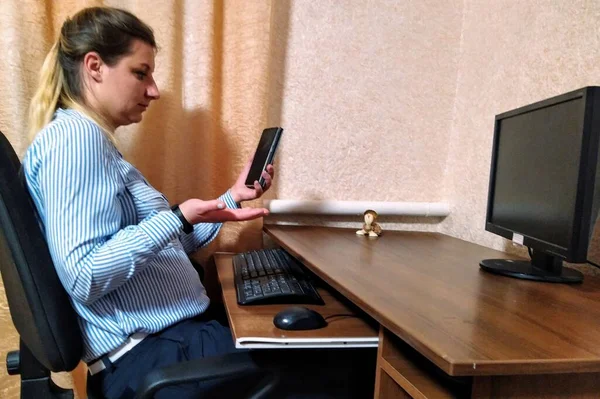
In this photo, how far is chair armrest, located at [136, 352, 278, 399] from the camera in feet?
2.21

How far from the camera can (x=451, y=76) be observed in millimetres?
1651

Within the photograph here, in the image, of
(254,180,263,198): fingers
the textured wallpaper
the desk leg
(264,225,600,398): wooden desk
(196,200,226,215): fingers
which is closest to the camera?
(264,225,600,398): wooden desk

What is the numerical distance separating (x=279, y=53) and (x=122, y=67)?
0.63 meters

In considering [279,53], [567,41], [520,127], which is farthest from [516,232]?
[279,53]

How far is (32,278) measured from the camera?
0.72 metres

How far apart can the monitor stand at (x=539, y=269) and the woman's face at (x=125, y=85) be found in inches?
35.2

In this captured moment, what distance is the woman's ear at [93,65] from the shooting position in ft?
3.25

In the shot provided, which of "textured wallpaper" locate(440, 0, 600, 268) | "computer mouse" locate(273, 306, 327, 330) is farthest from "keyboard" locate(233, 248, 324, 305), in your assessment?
"textured wallpaper" locate(440, 0, 600, 268)

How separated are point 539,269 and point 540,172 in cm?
21

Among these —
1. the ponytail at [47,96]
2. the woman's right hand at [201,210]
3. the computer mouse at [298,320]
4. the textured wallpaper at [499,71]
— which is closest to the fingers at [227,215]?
the woman's right hand at [201,210]

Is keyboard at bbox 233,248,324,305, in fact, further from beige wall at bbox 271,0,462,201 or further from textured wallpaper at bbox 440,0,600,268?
textured wallpaper at bbox 440,0,600,268

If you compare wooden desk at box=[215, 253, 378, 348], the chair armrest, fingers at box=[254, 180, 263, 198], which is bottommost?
the chair armrest

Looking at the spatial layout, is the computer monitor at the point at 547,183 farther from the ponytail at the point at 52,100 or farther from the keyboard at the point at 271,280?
the ponytail at the point at 52,100

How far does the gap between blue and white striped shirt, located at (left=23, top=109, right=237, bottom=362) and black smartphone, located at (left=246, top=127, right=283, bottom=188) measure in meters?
0.37
